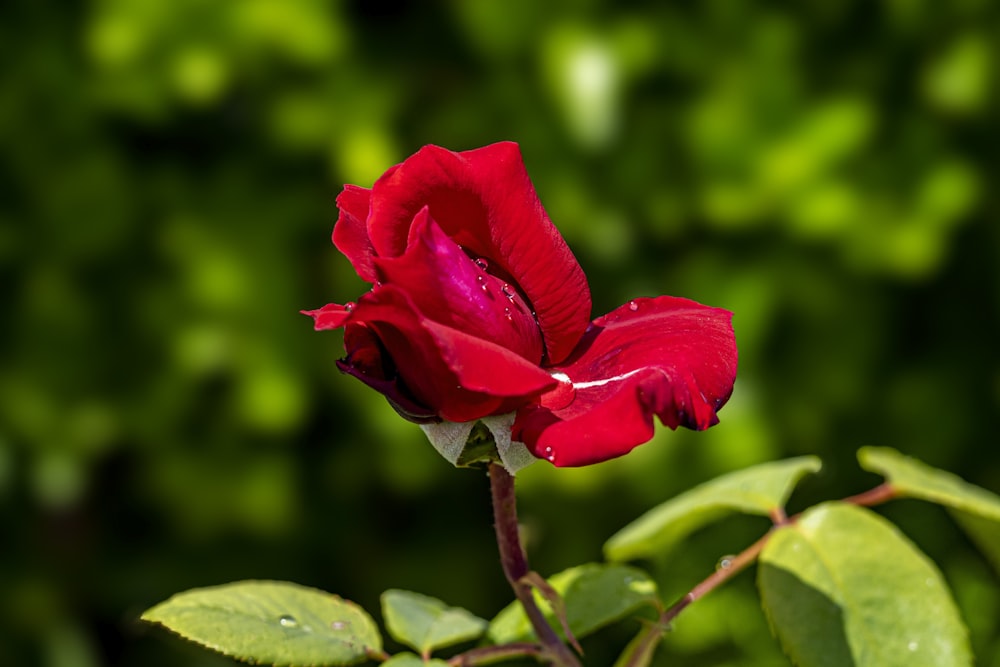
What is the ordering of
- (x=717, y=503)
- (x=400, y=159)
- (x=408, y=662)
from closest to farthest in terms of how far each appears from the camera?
(x=408, y=662) < (x=717, y=503) < (x=400, y=159)

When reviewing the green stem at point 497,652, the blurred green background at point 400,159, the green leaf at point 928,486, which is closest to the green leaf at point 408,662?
the green stem at point 497,652

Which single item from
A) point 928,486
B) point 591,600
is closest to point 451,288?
point 591,600

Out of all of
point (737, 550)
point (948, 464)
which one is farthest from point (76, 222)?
point (948, 464)

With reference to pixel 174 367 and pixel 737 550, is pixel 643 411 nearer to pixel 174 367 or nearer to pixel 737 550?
pixel 737 550

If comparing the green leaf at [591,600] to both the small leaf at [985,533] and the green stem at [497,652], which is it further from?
the small leaf at [985,533]

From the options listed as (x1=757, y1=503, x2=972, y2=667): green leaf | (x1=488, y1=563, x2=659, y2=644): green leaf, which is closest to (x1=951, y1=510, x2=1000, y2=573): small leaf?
(x1=757, y1=503, x2=972, y2=667): green leaf

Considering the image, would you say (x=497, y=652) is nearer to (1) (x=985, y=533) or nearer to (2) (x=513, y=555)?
(2) (x=513, y=555)

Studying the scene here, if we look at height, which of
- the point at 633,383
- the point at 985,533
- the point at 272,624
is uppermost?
the point at 633,383
